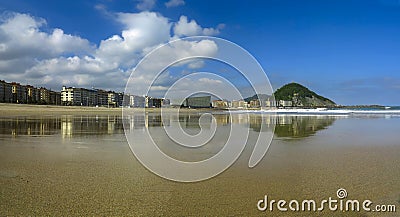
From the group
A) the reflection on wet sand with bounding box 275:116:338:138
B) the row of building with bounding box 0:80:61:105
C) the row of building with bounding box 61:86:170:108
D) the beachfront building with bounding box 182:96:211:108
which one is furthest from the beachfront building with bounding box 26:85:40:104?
the reflection on wet sand with bounding box 275:116:338:138

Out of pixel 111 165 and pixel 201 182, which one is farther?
pixel 111 165

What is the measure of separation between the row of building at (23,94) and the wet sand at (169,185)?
3551 inches

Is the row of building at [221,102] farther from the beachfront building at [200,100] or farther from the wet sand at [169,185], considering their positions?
the wet sand at [169,185]

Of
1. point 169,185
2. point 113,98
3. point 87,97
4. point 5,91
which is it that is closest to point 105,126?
point 169,185

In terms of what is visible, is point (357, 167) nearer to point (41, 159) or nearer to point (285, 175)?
point (285, 175)

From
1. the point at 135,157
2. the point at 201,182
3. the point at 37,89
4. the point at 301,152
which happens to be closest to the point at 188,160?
the point at 135,157

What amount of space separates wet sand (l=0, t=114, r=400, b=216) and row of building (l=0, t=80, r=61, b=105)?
90183 millimetres

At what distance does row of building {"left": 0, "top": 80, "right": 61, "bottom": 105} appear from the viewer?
296 feet

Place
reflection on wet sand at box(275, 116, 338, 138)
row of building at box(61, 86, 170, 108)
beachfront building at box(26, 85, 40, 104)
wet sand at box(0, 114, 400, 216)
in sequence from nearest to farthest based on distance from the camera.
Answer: wet sand at box(0, 114, 400, 216) → reflection on wet sand at box(275, 116, 338, 138) → beachfront building at box(26, 85, 40, 104) → row of building at box(61, 86, 170, 108)

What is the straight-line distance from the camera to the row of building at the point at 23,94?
90.1 meters

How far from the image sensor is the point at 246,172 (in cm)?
658

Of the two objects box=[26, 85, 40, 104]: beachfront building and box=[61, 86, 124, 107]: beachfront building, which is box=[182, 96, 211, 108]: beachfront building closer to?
box=[26, 85, 40, 104]: beachfront building

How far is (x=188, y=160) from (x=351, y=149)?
20.1 feet

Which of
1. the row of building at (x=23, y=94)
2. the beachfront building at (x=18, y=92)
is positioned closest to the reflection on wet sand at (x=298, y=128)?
the row of building at (x=23, y=94)
